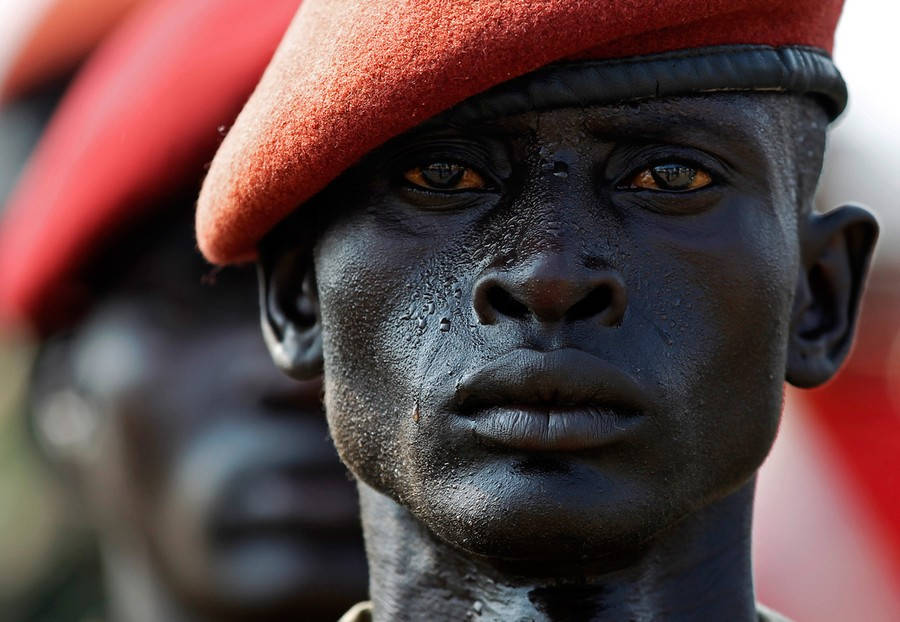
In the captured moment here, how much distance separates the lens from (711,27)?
2.65 metres

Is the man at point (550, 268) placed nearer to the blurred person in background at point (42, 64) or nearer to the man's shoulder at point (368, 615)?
the man's shoulder at point (368, 615)

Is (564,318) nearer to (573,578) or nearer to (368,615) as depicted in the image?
(573,578)

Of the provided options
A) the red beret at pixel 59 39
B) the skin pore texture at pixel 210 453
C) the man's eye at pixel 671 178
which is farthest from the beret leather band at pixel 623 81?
the red beret at pixel 59 39

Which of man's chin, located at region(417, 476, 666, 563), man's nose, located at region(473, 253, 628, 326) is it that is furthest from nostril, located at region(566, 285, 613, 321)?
man's chin, located at region(417, 476, 666, 563)

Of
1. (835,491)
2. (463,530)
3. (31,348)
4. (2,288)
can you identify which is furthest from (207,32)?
(835,491)

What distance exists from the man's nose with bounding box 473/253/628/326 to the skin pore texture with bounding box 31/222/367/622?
2.54 m

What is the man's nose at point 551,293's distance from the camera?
2.47 m

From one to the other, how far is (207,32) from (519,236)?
2636mm

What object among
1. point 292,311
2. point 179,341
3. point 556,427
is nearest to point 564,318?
point 556,427

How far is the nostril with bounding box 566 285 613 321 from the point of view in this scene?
2502 mm

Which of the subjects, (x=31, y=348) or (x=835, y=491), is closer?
(x=31, y=348)

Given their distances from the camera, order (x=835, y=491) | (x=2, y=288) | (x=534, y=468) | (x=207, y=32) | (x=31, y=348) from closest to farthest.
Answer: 1. (x=534, y=468)
2. (x=207, y=32)
3. (x=2, y=288)
4. (x=31, y=348)
5. (x=835, y=491)

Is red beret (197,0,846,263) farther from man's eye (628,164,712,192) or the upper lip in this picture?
the upper lip

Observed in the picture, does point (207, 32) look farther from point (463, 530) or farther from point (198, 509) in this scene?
point (463, 530)
